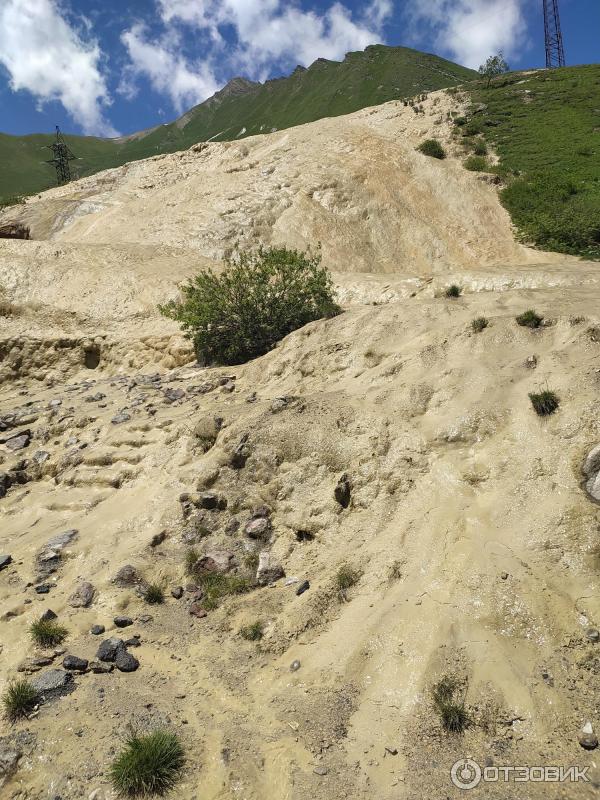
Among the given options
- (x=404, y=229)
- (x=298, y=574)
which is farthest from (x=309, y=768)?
(x=404, y=229)

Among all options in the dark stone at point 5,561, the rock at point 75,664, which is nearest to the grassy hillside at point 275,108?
the dark stone at point 5,561

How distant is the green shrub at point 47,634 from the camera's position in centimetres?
684

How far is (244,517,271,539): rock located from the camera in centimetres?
852

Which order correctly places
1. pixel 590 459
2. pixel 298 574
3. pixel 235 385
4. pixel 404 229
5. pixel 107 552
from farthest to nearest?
pixel 404 229, pixel 235 385, pixel 107 552, pixel 298 574, pixel 590 459

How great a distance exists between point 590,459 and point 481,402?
1962 mm

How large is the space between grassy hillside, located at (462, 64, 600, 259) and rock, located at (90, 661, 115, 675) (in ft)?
77.3

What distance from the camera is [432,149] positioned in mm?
33562

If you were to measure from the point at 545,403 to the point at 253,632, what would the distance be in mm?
5502

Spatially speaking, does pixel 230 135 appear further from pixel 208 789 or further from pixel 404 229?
pixel 208 789

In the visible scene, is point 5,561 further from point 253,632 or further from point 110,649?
point 253,632

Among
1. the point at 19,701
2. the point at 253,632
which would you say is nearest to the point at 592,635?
the point at 253,632

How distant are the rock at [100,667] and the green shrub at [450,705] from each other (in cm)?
386

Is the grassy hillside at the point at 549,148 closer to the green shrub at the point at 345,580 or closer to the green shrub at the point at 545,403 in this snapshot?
the green shrub at the point at 545,403

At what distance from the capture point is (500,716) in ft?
17.3
